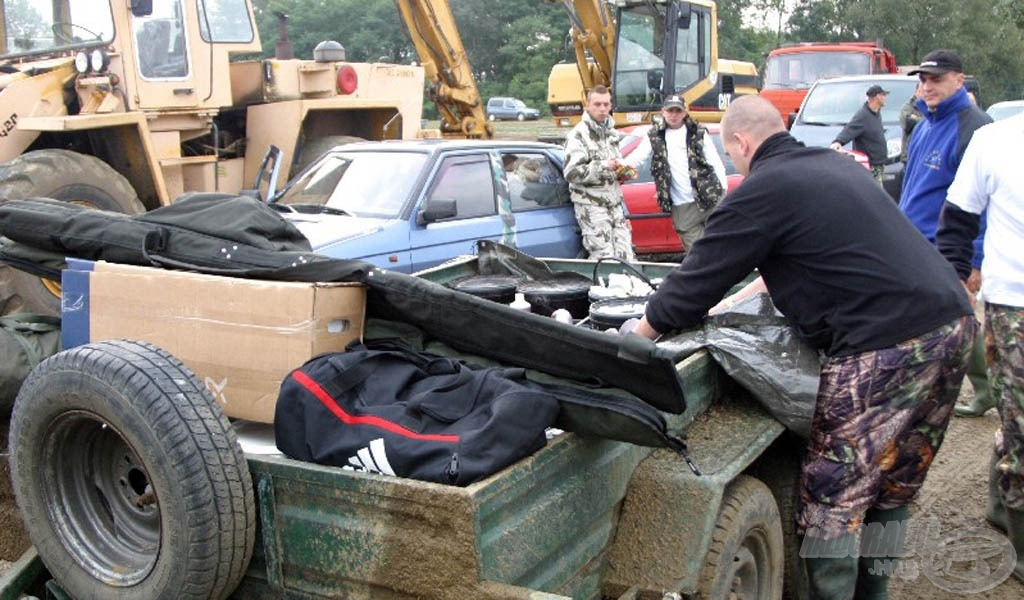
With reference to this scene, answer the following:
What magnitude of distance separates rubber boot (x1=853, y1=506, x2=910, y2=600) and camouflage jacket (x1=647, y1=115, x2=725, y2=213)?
4.93 metres

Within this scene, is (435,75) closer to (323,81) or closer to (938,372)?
(323,81)

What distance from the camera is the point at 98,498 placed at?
294 centimetres

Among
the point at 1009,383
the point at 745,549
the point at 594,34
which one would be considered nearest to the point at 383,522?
the point at 745,549

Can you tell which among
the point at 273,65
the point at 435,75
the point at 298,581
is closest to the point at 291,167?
the point at 273,65

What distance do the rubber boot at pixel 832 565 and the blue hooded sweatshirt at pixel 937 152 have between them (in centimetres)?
236

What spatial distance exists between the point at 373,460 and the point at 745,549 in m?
1.32

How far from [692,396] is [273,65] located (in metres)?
8.04

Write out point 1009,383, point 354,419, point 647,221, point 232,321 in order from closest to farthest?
point 354,419 < point 232,321 < point 1009,383 < point 647,221

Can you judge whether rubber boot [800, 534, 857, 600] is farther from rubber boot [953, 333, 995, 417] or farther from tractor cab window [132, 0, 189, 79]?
tractor cab window [132, 0, 189, 79]

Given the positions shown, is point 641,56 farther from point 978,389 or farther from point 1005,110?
point 978,389

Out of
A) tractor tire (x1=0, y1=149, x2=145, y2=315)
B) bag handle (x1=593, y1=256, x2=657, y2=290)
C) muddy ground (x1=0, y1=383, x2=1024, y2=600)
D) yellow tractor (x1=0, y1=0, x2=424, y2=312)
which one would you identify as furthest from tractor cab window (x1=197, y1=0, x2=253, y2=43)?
muddy ground (x1=0, y1=383, x2=1024, y2=600)

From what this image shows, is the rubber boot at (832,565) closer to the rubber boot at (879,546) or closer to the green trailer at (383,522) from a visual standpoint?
the rubber boot at (879,546)

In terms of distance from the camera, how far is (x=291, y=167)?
32.3ft

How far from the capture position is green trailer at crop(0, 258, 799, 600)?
2383 mm
